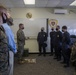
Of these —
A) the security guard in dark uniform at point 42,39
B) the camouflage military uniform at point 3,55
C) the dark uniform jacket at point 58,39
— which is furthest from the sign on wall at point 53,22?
the camouflage military uniform at point 3,55

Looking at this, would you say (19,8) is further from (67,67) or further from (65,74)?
(65,74)

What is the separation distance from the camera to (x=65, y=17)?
7.97m

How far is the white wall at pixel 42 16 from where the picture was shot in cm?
784

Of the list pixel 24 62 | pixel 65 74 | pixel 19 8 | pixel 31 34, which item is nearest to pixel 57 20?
pixel 31 34

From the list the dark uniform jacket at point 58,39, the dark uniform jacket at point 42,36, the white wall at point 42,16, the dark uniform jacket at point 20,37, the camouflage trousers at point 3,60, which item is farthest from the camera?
the white wall at point 42,16

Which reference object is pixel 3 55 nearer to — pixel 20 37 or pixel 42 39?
pixel 20 37

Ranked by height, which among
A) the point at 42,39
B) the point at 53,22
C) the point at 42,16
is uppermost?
the point at 42,16

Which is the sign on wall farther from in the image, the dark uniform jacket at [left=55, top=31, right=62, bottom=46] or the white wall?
the dark uniform jacket at [left=55, top=31, right=62, bottom=46]

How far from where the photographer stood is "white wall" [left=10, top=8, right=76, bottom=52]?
7844 millimetres

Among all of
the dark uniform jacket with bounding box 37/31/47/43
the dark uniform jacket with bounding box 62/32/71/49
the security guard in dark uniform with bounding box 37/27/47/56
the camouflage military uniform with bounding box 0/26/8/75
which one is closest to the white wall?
the security guard in dark uniform with bounding box 37/27/47/56

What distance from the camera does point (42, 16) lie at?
7.88m

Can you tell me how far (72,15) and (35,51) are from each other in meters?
2.77

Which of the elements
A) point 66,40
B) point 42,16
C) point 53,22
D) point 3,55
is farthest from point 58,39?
point 3,55

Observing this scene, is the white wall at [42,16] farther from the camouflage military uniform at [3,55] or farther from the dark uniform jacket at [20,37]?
the camouflage military uniform at [3,55]
